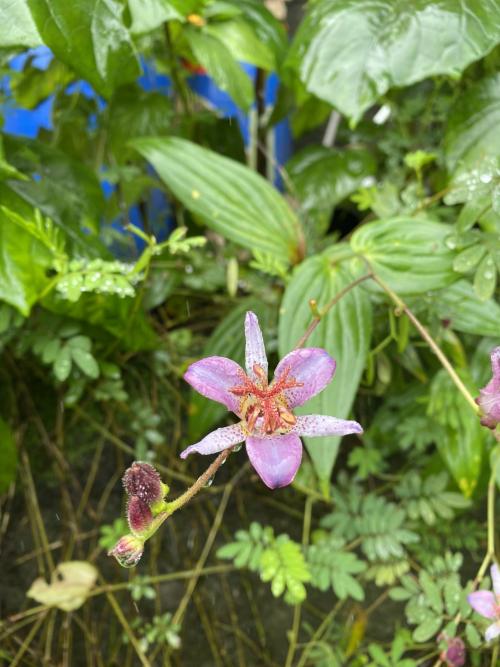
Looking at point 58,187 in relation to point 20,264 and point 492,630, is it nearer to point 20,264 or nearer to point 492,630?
point 20,264

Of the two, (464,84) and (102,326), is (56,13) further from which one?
(464,84)

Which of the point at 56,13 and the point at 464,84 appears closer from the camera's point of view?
the point at 56,13

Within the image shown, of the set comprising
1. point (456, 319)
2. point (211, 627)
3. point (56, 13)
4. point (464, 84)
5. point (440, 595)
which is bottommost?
point (211, 627)

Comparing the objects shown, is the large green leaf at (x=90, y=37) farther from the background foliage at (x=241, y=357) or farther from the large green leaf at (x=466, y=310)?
the large green leaf at (x=466, y=310)

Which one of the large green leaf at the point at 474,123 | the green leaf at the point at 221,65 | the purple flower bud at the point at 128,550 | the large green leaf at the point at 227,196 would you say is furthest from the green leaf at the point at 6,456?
the large green leaf at the point at 474,123

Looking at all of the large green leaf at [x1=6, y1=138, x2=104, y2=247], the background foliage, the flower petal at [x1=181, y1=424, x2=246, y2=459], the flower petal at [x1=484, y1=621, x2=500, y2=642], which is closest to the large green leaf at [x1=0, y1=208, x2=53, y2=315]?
the background foliage

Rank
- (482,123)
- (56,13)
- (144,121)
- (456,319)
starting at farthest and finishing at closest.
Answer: (144,121) → (482,123) → (456,319) → (56,13)

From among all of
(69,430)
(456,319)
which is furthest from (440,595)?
(69,430)

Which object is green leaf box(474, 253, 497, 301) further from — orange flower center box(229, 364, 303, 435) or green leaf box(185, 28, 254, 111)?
green leaf box(185, 28, 254, 111)
